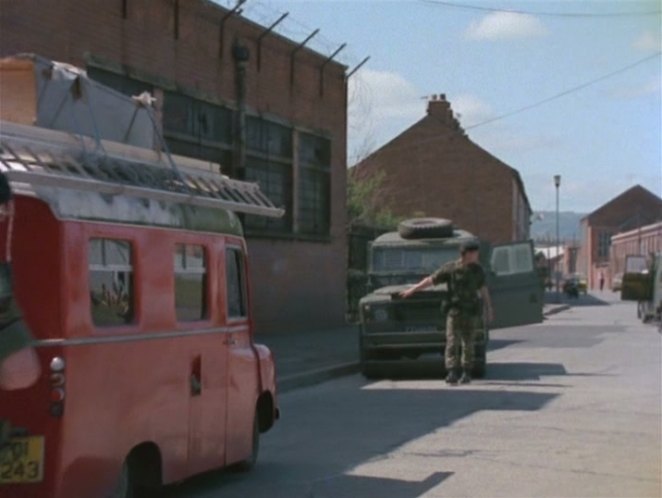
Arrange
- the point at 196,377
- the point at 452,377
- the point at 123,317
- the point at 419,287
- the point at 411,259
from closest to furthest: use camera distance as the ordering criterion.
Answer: the point at 123,317 → the point at 196,377 → the point at 419,287 → the point at 452,377 → the point at 411,259

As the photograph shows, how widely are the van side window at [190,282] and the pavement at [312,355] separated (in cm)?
851

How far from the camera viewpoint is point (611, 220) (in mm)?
153375

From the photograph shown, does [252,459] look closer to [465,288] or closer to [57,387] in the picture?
[57,387]

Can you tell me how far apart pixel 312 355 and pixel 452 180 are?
49133 millimetres

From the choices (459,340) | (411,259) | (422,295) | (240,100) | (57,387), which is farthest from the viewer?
(240,100)

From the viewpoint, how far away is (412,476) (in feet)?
33.9

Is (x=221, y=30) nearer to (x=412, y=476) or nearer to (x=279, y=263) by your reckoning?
(x=279, y=263)

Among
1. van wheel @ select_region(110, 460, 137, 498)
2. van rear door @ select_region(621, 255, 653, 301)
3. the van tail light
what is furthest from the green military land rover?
van rear door @ select_region(621, 255, 653, 301)

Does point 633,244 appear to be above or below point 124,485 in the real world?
above

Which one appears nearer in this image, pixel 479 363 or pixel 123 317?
pixel 123 317

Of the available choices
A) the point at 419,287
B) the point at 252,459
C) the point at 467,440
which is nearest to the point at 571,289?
the point at 419,287

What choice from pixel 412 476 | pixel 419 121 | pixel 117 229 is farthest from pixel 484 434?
pixel 419 121

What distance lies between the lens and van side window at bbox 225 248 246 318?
9914mm

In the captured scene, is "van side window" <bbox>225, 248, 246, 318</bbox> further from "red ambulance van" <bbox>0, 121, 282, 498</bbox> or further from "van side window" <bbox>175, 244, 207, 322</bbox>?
"van side window" <bbox>175, 244, 207, 322</bbox>
